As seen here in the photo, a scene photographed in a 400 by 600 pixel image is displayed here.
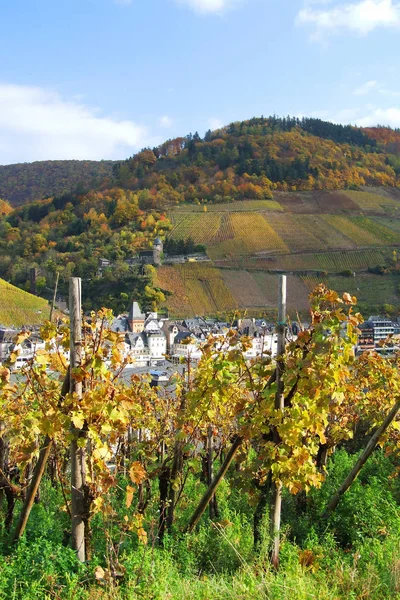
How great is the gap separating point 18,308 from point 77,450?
6072cm

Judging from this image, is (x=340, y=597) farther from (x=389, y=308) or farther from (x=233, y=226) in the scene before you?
(x=233, y=226)

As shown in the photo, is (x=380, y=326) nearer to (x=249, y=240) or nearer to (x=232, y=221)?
(x=249, y=240)

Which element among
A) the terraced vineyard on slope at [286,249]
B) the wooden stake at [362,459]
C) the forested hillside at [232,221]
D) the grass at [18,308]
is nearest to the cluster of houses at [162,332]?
the terraced vineyard on slope at [286,249]

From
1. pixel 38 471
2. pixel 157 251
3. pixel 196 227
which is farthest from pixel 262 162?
pixel 38 471

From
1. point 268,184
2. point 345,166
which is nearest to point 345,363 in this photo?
point 268,184

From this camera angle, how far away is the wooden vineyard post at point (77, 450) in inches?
192

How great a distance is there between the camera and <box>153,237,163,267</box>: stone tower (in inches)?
3228

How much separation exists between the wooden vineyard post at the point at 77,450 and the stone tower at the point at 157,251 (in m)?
76.9

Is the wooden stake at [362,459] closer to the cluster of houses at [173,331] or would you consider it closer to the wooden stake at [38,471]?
the wooden stake at [38,471]

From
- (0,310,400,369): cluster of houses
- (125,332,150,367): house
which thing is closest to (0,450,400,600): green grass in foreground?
(0,310,400,369): cluster of houses

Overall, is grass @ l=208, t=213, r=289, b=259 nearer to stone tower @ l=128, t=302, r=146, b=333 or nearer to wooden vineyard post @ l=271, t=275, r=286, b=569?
stone tower @ l=128, t=302, r=146, b=333

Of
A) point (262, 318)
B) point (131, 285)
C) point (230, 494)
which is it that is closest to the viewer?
point (230, 494)

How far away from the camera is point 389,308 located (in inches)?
2694

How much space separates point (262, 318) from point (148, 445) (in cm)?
5887
